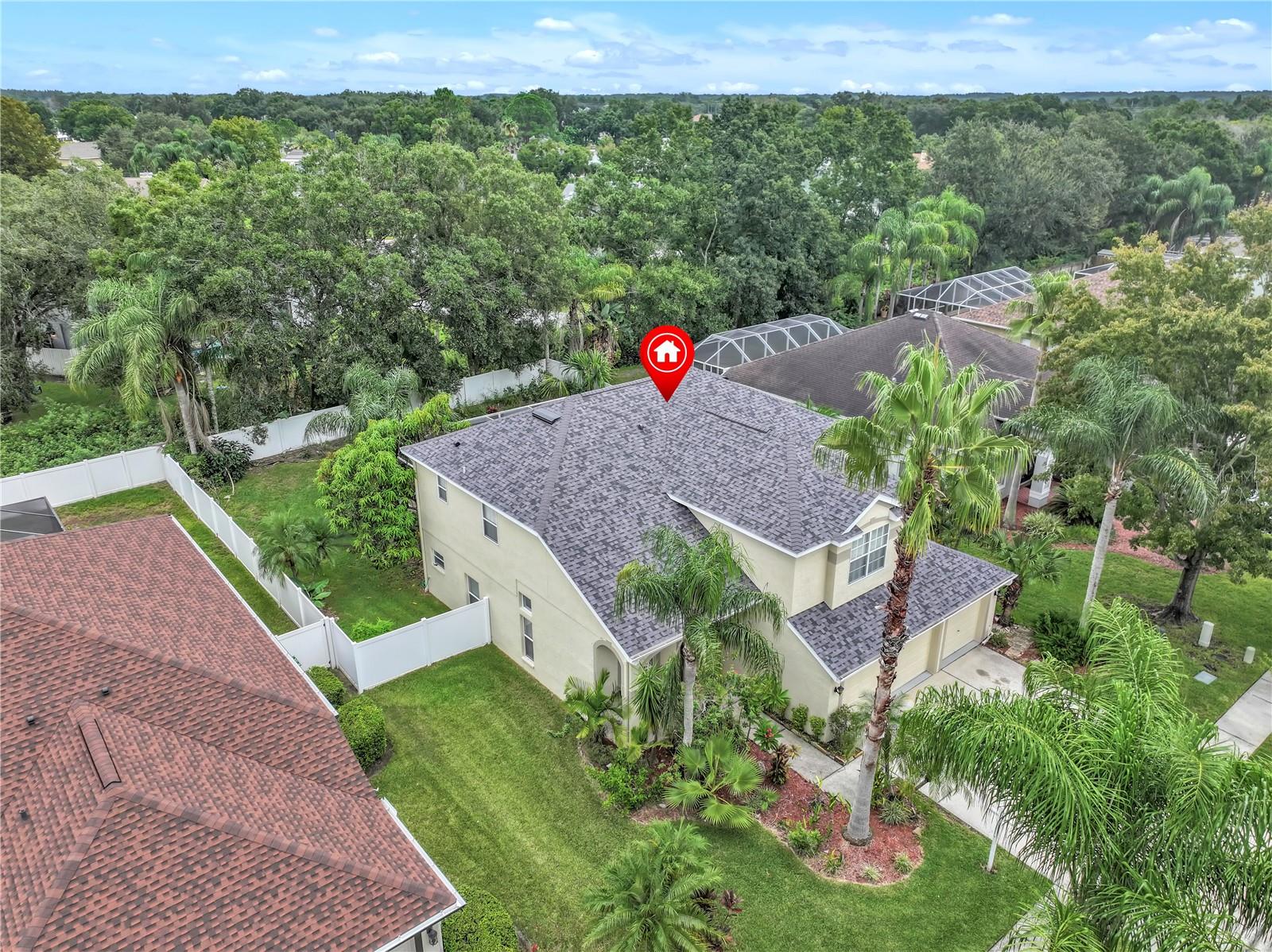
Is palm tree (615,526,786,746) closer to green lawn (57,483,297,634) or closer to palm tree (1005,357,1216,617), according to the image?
palm tree (1005,357,1216,617)

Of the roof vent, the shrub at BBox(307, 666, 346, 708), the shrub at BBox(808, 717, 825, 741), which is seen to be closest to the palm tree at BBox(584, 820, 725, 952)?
the shrub at BBox(808, 717, 825, 741)

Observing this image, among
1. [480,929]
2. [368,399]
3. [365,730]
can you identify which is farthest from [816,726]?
[368,399]

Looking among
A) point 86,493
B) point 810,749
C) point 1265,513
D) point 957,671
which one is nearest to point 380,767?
point 810,749

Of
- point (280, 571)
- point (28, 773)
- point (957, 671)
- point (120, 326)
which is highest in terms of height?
point (120, 326)

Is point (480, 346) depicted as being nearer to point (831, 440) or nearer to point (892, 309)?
point (831, 440)

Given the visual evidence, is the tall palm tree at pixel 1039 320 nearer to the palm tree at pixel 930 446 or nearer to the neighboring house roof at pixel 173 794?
the palm tree at pixel 930 446

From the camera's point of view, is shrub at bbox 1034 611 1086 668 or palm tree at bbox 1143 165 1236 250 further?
palm tree at bbox 1143 165 1236 250

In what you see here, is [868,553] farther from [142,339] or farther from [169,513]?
[142,339]
